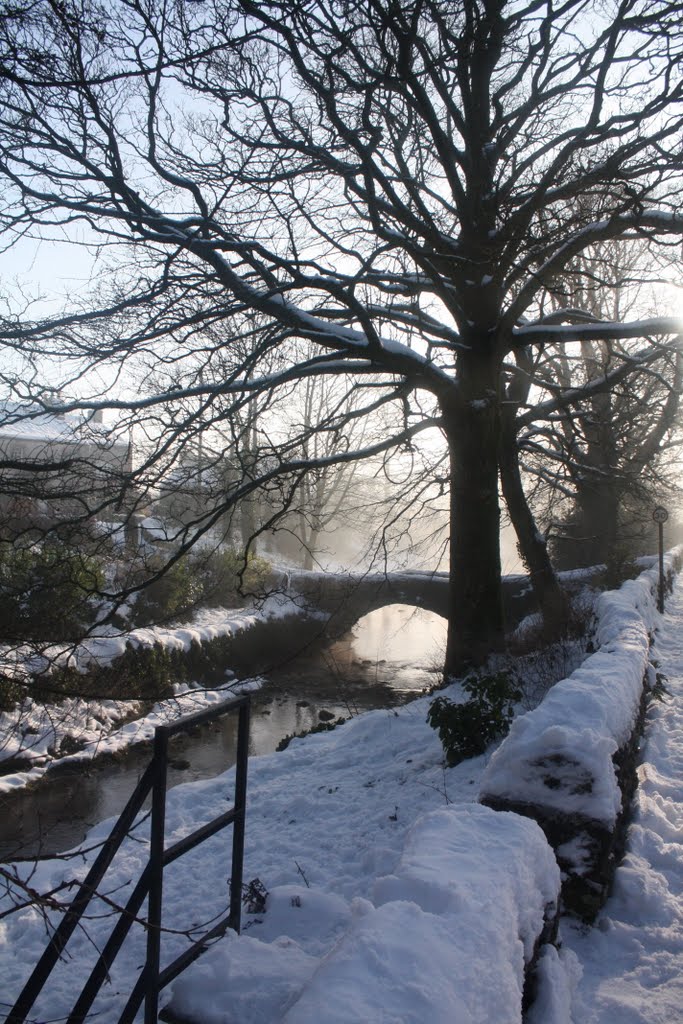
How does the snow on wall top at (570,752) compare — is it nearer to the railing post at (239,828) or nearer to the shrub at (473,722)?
the railing post at (239,828)

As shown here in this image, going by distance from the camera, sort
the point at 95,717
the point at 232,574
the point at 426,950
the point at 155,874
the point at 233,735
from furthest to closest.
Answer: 1. the point at 232,574
2. the point at 233,735
3. the point at 95,717
4. the point at 155,874
5. the point at 426,950

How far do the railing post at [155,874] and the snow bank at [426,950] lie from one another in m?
0.15

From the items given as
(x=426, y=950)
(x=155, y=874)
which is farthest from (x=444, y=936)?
(x=155, y=874)

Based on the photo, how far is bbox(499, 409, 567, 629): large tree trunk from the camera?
11.0m

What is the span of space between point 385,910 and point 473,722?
195 inches

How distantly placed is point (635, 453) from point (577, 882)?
16.9m

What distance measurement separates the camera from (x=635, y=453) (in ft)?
61.5

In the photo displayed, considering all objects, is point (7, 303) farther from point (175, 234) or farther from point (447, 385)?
point (447, 385)

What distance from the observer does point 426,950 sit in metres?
1.95

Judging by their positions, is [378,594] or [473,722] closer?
[473,722]

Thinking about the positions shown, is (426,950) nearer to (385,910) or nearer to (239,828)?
(385,910)

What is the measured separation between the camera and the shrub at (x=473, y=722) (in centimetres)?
690

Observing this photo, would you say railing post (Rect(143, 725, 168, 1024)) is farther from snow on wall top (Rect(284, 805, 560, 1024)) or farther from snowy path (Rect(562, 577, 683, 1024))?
snowy path (Rect(562, 577, 683, 1024))

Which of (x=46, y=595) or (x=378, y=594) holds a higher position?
(x=46, y=595)
